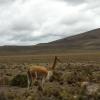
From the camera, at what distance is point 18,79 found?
77.5 feet

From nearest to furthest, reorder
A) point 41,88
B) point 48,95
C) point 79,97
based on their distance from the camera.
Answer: point 79,97 < point 48,95 < point 41,88

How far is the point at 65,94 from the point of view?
1553 cm

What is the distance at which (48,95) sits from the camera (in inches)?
646

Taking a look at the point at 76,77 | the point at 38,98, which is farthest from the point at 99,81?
the point at 38,98

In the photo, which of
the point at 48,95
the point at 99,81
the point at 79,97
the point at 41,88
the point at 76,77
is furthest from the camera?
the point at 76,77

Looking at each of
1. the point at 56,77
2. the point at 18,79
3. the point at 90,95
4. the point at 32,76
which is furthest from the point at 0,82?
the point at 90,95

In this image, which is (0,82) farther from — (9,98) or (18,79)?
(9,98)

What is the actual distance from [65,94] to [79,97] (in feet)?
3.35

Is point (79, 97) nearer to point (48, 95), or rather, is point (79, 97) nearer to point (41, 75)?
point (48, 95)

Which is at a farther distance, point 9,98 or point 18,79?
point 18,79

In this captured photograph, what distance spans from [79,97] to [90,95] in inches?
25.8

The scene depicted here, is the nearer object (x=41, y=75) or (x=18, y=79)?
(x=41, y=75)

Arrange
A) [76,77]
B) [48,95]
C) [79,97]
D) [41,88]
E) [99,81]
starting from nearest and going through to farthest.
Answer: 1. [79,97]
2. [48,95]
3. [41,88]
4. [99,81]
5. [76,77]

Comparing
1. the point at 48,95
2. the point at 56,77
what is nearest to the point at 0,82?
the point at 56,77
